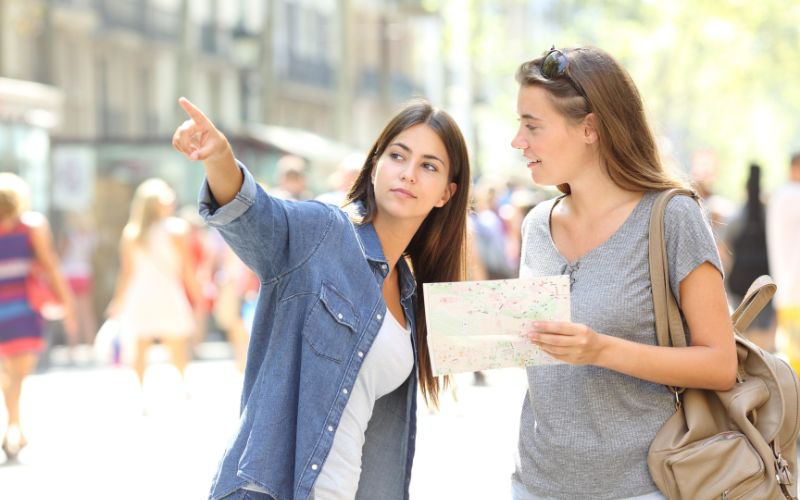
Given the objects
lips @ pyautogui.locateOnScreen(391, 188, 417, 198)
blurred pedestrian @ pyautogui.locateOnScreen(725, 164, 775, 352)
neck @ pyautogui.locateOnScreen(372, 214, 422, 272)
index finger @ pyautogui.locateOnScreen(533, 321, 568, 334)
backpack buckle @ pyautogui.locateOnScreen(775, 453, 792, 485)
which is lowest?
blurred pedestrian @ pyautogui.locateOnScreen(725, 164, 775, 352)

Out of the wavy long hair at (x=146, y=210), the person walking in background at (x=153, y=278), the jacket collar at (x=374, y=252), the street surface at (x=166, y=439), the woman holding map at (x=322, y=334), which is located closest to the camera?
the woman holding map at (x=322, y=334)

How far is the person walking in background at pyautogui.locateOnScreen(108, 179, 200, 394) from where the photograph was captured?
40.1 feet

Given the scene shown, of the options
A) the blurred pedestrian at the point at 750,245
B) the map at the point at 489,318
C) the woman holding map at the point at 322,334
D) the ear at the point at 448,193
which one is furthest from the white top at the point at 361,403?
the blurred pedestrian at the point at 750,245

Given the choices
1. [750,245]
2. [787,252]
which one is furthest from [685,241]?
[750,245]

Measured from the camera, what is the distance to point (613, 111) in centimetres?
349

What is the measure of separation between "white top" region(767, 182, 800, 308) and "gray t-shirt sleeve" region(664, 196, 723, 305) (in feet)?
20.6

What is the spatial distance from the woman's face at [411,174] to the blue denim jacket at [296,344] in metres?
0.27

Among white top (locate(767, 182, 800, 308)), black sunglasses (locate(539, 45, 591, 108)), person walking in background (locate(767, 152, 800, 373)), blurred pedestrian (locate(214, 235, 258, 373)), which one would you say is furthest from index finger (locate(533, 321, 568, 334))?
blurred pedestrian (locate(214, 235, 258, 373))

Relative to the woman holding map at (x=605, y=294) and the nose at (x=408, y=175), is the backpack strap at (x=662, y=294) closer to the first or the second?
the woman holding map at (x=605, y=294)

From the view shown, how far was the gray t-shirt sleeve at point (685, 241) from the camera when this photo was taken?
336 cm

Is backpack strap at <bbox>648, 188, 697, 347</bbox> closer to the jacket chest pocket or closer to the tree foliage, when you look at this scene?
the jacket chest pocket

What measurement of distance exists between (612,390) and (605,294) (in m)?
0.23

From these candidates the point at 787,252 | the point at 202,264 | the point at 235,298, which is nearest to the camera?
the point at 787,252

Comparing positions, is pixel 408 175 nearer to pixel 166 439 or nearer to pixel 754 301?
pixel 754 301
